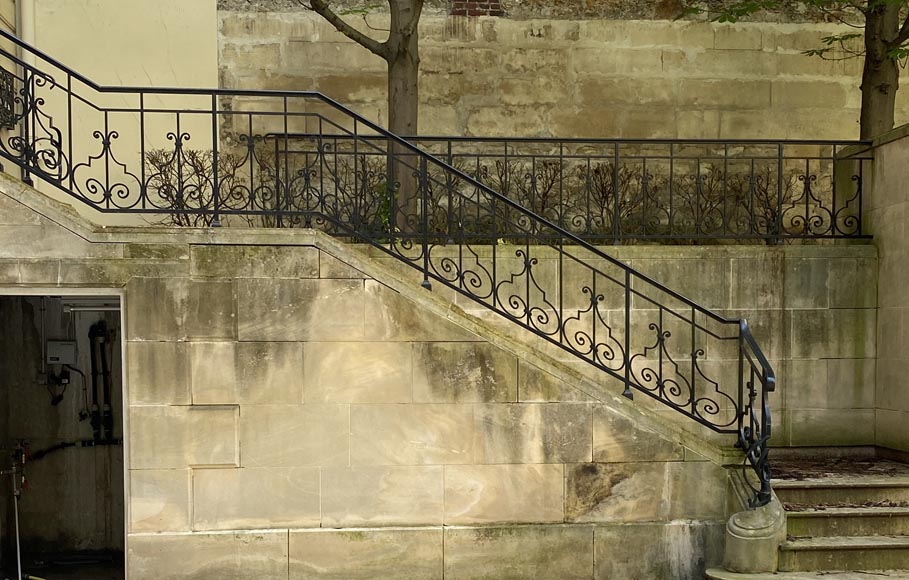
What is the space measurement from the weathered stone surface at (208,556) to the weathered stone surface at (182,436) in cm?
57


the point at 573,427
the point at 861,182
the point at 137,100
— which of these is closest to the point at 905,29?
the point at 861,182

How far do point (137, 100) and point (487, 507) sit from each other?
23.7 feet

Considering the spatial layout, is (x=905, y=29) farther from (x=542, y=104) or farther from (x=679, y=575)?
(x=679, y=575)

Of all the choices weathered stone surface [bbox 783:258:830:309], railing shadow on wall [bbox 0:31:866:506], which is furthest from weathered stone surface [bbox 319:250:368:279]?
weathered stone surface [bbox 783:258:830:309]

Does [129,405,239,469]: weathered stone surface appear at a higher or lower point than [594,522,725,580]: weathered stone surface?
higher

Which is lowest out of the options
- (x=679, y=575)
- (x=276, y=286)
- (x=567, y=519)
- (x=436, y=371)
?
(x=679, y=575)

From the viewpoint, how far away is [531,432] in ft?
21.2

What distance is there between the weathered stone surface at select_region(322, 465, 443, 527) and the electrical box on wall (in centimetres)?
348

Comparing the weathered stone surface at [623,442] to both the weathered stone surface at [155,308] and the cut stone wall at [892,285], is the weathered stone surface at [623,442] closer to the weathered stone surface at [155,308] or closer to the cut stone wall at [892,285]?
the cut stone wall at [892,285]

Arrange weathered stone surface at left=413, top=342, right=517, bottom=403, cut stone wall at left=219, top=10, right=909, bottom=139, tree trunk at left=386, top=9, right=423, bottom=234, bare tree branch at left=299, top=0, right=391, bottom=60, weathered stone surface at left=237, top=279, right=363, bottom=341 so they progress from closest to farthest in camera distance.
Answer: weathered stone surface at left=237, top=279, right=363, bottom=341, weathered stone surface at left=413, top=342, right=517, bottom=403, bare tree branch at left=299, top=0, right=391, bottom=60, tree trunk at left=386, top=9, right=423, bottom=234, cut stone wall at left=219, top=10, right=909, bottom=139

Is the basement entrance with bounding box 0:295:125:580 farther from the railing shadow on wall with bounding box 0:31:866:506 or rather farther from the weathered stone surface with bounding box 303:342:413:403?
the weathered stone surface with bounding box 303:342:413:403

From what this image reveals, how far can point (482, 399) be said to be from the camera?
6.43m

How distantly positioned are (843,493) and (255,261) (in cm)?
530

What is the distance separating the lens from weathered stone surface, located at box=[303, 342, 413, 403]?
6.37m
